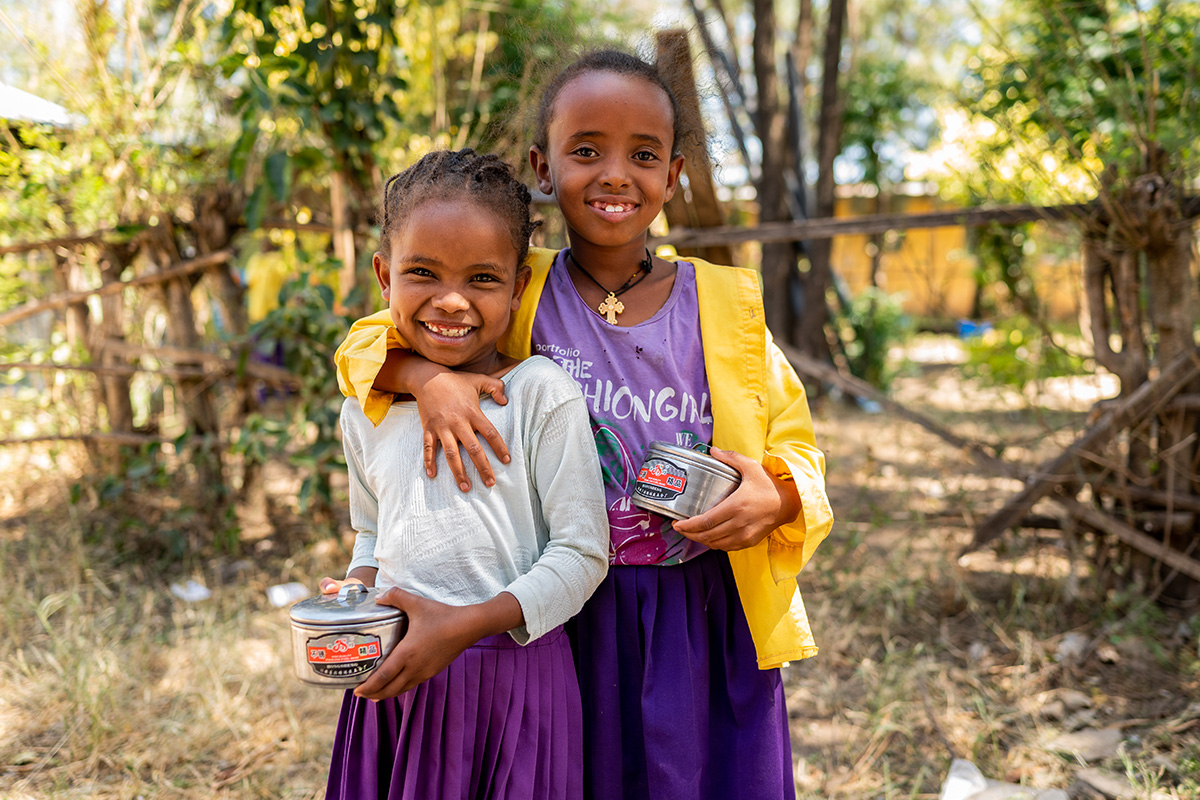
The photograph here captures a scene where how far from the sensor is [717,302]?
1.41m

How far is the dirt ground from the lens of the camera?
222cm

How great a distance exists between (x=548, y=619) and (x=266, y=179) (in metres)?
2.52

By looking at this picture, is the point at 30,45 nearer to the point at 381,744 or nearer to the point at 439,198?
the point at 439,198

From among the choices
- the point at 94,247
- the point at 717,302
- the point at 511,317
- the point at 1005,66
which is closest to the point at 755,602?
the point at 717,302

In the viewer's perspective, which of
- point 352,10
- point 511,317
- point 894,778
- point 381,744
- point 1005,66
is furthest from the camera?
point 1005,66

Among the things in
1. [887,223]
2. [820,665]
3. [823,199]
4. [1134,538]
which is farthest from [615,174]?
[823,199]

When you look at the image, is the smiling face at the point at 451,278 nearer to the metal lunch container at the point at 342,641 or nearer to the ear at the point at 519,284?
the ear at the point at 519,284

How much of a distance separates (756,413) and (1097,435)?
2.08 m

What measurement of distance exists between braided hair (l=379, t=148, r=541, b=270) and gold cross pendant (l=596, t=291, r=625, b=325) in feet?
0.54

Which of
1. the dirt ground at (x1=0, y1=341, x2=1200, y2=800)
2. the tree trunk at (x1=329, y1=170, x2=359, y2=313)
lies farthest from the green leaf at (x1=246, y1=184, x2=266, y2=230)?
the dirt ground at (x1=0, y1=341, x2=1200, y2=800)

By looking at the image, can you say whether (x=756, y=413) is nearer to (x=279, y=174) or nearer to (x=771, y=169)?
(x=279, y=174)

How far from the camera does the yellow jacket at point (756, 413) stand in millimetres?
1291

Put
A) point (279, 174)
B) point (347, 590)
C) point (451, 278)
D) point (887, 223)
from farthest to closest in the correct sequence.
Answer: point (887, 223) → point (279, 174) → point (451, 278) → point (347, 590)

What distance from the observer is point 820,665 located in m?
2.85
